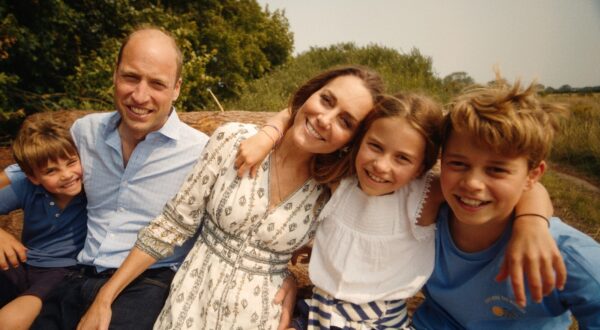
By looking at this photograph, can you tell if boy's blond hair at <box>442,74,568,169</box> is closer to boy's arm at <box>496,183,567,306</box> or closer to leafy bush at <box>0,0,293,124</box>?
boy's arm at <box>496,183,567,306</box>

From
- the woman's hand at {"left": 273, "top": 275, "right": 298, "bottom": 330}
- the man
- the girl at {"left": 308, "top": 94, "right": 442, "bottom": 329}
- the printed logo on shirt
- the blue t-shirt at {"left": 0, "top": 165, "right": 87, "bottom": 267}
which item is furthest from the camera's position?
the blue t-shirt at {"left": 0, "top": 165, "right": 87, "bottom": 267}

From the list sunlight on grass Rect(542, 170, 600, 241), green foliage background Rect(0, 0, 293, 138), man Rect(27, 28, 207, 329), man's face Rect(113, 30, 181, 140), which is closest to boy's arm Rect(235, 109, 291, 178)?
man Rect(27, 28, 207, 329)

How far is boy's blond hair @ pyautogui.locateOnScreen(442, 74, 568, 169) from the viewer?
1434 mm

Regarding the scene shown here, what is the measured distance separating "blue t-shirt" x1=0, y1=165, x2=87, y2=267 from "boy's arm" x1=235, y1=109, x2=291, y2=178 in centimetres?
132

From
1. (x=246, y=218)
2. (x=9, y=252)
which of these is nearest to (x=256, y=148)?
(x=246, y=218)

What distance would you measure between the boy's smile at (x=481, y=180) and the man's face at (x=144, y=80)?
1.66m

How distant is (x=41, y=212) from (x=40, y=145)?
0.44 meters

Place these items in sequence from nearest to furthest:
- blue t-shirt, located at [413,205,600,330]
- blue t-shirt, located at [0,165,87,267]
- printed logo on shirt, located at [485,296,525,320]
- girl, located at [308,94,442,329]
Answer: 1. blue t-shirt, located at [413,205,600,330]
2. printed logo on shirt, located at [485,296,525,320]
3. girl, located at [308,94,442,329]
4. blue t-shirt, located at [0,165,87,267]

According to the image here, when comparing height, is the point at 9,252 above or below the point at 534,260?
below

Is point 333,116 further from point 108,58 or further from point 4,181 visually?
point 108,58

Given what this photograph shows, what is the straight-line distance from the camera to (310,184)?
77.0 inches

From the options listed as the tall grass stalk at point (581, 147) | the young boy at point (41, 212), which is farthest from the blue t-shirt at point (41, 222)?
the tall grass stalk at point (581, 147)

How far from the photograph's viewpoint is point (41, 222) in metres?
2.31

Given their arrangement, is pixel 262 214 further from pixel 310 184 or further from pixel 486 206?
pixel 486 206
